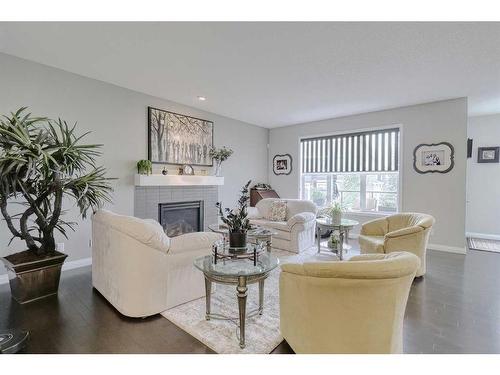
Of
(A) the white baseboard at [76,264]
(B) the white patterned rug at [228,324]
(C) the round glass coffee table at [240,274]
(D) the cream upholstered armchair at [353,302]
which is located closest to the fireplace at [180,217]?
(A) the white baseboard at [76,264]

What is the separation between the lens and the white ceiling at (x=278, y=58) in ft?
8.11

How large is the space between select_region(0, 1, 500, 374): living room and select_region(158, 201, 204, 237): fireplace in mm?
27

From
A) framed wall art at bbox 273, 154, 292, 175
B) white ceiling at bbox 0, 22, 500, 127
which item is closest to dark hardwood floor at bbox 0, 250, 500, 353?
white ceiling at bbox 0, 22, 500, 127

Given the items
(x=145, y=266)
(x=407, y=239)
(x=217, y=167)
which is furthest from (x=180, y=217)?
(x=407, y=239)

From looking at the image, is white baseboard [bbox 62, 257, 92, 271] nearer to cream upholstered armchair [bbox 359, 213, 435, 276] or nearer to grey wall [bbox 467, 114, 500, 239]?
cream upholstered armchair [bbox 359, 213, 435, 276]

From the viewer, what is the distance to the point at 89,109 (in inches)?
146

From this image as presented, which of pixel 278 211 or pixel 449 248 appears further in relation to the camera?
pixel 278 211

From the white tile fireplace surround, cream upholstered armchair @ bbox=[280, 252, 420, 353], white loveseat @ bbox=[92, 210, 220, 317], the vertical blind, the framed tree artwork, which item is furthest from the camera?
the vertical blind

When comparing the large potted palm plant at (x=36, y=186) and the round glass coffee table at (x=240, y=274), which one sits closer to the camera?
the round glass coffee table at (x=240, y=274)

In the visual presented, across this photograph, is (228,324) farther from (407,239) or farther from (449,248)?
(449,248)

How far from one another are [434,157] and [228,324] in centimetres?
477

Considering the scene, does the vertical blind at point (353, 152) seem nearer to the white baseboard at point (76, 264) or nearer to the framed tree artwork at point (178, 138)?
the framed tree artwork at point (178, 138)

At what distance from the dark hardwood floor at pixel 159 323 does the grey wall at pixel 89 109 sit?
3.94 ft

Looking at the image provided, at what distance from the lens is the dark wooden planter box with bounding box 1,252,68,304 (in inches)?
100
